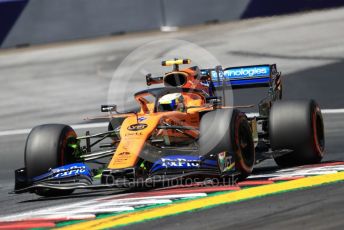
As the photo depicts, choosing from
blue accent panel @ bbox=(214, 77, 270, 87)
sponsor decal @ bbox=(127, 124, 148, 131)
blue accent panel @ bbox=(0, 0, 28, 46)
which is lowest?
sponsor decal @ bbox=(127, 124, 148, 131)

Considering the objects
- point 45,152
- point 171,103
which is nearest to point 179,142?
point 171,103

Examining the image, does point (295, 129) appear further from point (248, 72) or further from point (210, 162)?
point (248, 72)

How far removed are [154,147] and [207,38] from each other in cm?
1526

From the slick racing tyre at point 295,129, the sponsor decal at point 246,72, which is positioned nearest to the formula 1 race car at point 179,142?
the slick racing tyre at point 295,129

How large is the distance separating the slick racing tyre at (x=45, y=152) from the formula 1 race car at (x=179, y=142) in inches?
0.5

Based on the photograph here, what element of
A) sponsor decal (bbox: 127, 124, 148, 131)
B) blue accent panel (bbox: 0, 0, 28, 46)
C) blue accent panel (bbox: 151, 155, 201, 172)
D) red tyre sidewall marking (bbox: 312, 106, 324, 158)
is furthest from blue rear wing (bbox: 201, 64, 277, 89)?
blue accent panel (bbox: 0, 0, 28, 46)

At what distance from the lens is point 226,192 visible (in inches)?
397

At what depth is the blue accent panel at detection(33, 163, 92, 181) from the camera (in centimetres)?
1095

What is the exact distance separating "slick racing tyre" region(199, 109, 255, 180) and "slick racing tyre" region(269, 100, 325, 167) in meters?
1.01

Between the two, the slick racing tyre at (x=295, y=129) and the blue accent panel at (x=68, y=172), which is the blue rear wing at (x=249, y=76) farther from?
the blue accent panel at (x=68, y=172)

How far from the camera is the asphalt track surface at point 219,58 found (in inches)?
438

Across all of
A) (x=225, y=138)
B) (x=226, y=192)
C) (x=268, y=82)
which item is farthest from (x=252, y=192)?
(x=268, y=82)

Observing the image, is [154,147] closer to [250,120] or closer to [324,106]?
[250,120]

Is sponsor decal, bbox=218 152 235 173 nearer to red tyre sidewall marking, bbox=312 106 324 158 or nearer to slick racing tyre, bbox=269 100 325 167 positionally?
slick racing tyre, bbox=269 100 325 167
